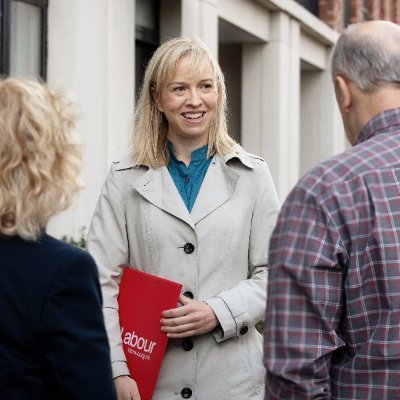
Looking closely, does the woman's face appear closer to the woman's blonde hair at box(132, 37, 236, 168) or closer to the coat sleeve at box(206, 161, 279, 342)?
the woman's blonde hair at box(132, 37, 236, 168)

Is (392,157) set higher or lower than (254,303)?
higher

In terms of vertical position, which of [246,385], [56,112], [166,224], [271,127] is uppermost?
[271,127]

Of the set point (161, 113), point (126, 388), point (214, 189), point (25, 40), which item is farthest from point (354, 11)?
point (126, 388)

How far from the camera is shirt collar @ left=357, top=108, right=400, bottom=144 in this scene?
3.09 metres

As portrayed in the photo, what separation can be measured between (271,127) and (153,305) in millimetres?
13863

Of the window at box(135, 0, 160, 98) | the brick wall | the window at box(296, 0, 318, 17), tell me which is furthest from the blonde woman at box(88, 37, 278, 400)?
the brick wall

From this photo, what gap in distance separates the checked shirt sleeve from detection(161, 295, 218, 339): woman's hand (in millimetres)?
1005

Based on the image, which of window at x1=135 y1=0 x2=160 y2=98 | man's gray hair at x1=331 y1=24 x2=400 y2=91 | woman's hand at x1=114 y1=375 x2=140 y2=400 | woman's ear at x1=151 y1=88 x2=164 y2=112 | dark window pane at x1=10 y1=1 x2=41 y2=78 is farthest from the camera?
window at x1=135 y1=0 x2=160 y2=98

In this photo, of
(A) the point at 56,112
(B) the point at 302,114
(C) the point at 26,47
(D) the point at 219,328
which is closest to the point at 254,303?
A: (D) the point at 219,328

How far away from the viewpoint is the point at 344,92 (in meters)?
3.11

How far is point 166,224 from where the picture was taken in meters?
4.13

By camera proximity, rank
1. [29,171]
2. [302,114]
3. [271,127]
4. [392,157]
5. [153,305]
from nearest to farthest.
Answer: [29,171] → [392,157] → [153,305] → [271,127] → [302,114]

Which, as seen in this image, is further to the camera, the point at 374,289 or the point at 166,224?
the point at 166,224

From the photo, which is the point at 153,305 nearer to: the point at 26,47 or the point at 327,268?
the point at 327,268
